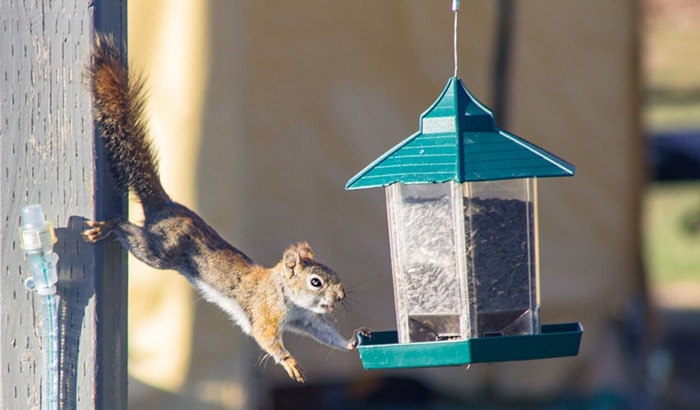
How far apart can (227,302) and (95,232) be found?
56 centimetres

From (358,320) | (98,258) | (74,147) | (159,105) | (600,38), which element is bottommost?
(358,320)

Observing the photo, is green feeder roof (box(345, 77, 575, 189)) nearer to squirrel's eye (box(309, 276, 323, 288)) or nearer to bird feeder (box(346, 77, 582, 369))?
bird feeder (box(346, 77, 582, 369))

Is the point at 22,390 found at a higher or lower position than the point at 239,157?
lower

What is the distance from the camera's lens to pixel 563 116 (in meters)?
5.12

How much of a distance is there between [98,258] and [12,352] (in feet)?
0.69

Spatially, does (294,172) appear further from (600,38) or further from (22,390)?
(22,390)

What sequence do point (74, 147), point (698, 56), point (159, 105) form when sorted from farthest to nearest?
point (698, 56) < point (159, 105) < point (74, 147)

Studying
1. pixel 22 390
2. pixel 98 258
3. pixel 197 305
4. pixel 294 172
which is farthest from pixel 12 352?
pixel 294 172

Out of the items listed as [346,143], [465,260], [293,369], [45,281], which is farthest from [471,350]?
[346,143]

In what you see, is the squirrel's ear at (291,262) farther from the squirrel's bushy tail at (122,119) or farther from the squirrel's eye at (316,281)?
the squirrel's bushy tail at (122,119)

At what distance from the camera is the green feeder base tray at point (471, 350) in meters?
1.99

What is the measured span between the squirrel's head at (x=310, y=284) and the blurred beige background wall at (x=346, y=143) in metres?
0.68

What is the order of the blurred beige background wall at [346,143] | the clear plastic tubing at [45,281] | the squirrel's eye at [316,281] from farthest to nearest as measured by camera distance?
the blurred beige background wall at [346,143] → the squirrel's eye at [316,281] → the clear plastic tubing at [45,281]

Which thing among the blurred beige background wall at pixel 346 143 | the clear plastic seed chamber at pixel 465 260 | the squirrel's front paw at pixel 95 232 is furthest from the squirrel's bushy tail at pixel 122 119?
the blurred beige background wall at pixel 346 143
